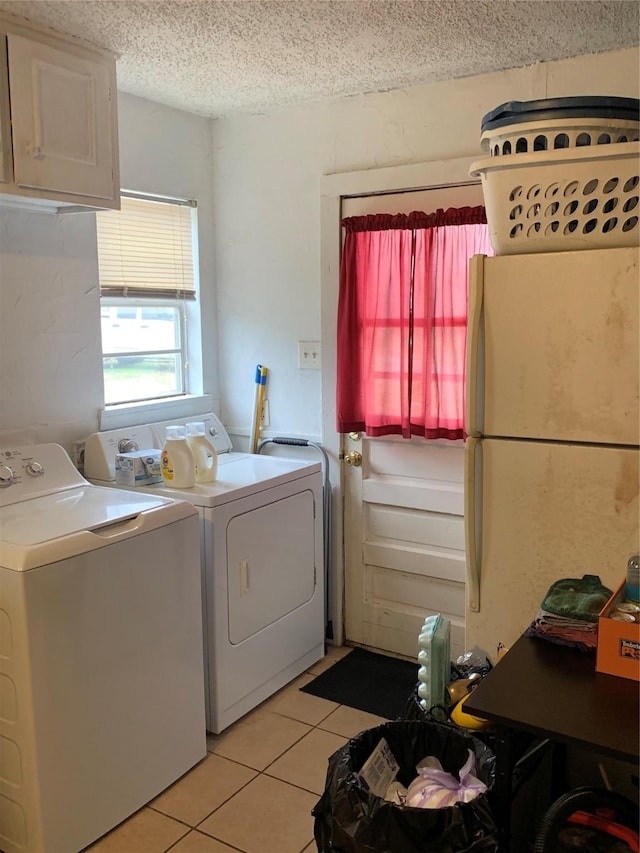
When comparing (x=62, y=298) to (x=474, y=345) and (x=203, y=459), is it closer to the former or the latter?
(x=203, y=459)

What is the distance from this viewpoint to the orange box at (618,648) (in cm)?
151

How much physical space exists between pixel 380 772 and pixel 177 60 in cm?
240

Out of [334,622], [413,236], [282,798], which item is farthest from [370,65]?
[282,798]

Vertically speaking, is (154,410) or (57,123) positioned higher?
(57,123)

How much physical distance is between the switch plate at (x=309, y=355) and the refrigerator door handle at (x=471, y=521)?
1464mm

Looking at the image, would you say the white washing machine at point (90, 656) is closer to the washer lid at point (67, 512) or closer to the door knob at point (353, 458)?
the washer lid at point (67, 512)

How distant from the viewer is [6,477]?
2.48m

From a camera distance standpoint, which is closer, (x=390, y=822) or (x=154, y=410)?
(x=390, y=822)

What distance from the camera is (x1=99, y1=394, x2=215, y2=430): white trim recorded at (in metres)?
3.06

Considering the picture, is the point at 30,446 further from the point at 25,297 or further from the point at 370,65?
the point at 370,65

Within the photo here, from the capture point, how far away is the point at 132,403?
3242mm

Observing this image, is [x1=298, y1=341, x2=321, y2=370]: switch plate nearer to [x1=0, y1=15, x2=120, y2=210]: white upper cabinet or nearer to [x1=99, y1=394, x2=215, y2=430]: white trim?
→ [x1=99, y1=394, x2=215, y2=430]: white trim

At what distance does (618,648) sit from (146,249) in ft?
8.33

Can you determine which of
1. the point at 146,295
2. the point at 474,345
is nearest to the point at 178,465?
the point at 146,295
